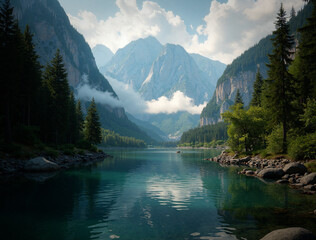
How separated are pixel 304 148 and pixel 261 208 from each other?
69.0ft

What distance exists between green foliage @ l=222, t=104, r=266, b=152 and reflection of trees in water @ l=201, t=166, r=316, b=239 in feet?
104

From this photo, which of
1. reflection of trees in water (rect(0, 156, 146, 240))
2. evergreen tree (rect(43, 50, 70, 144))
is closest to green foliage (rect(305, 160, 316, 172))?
reflection of trees in water (rect(0, 156, 146, 240))

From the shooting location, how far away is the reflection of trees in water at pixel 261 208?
11.2 metres

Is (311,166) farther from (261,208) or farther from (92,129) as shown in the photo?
(92,129)

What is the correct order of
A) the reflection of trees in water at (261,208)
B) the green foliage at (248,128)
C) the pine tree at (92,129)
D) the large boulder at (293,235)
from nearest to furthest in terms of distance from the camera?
the large boulder at (293,235) < the reflection of trees in water at (261,208) < the green foliage at (248,128) < the pine tree at (92,129)

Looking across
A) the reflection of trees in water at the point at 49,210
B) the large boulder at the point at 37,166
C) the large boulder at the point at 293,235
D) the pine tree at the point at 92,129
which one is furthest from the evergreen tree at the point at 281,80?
Result: the pine tree at the point at 92,129

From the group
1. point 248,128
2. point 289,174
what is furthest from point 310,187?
point 248,128

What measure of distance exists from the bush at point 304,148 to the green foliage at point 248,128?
61.9 feet

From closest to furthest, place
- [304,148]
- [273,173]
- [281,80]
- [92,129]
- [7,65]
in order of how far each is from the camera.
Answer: [273,173], [304,148], [7,65], [281,80], [92,129]

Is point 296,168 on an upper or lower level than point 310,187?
upper

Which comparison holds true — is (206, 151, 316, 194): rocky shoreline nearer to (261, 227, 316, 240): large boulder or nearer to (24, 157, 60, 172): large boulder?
(261, 227, 316, 240): large boulder

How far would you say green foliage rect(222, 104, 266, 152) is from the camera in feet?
169

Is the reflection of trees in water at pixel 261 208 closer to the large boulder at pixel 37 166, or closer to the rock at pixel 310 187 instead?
the rock at pixel 310 187

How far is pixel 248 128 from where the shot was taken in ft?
173
